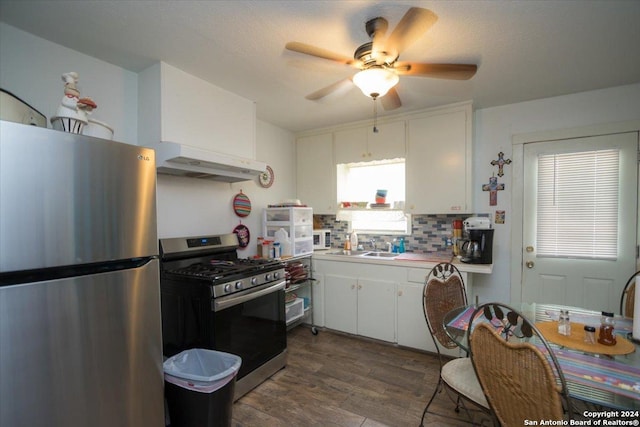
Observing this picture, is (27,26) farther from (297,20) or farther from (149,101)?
(297,20)

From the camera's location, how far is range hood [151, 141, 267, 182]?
192 cm

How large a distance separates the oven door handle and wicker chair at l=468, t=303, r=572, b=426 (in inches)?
55.6

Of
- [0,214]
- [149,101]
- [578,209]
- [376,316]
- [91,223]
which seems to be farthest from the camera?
[376,316]

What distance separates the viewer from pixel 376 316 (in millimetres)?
2873

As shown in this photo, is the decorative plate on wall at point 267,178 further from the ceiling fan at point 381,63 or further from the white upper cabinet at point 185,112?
the ceiling fan at point 381,63

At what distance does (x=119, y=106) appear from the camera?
2.06 meters

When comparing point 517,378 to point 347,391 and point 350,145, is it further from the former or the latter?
point 350,145

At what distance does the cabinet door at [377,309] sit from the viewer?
279cm

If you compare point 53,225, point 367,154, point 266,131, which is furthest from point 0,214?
point 367,154

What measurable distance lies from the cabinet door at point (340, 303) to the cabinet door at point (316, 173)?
2.78ft

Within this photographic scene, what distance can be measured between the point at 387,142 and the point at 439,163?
577mm

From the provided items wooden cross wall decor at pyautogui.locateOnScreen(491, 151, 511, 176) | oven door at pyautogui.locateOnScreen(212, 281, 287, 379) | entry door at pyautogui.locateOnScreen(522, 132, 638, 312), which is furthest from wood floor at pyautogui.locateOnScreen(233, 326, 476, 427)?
wooden cross wall decor at pyautogui.locateOnScreen(491, 151, 511, 176)

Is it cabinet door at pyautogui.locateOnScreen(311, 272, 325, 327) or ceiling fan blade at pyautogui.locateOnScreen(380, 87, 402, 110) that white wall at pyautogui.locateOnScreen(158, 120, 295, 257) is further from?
ceiling fan blade at pyautogui.locateOnScreen(380, 87, 402, 110)

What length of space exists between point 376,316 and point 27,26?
3203 millimetres
